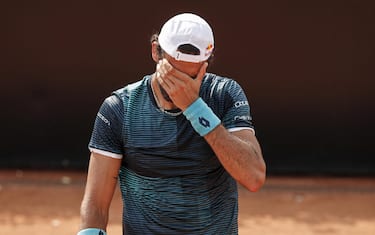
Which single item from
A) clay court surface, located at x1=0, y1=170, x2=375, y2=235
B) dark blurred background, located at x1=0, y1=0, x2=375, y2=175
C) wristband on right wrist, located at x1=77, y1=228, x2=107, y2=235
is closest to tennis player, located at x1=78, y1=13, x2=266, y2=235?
wristband on right wrist, located at x1=77, y1=228, x2=107, y2=235

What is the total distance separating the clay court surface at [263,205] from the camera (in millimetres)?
7477

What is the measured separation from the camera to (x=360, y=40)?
9.27 m

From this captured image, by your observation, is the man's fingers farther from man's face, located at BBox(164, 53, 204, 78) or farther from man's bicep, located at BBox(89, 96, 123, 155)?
man's bicep, located at BBox(89, 96, 123, 155)

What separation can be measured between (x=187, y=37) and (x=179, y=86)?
17 centimetres

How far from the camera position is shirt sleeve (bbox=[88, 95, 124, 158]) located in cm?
290

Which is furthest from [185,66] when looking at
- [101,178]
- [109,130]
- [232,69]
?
[232,69]

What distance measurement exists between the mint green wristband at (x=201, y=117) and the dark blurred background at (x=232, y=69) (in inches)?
259

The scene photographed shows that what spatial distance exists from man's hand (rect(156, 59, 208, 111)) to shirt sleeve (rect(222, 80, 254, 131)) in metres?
0.20

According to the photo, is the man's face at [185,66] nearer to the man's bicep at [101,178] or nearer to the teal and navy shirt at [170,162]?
the teal and navy shirt at [170,162]

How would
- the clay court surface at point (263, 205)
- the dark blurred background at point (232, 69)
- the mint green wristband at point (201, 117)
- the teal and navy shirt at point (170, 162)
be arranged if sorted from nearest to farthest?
the mint green wristband at point (201, 117) < the teal and navy shirt at point (170, 162) < the clay court surface at point (263, 205) < the dark blurred background at point (232, 69)

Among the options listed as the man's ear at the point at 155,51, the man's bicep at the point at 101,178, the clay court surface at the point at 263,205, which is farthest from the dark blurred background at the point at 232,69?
the man's bicep at the point at 101,178

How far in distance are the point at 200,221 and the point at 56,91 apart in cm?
717

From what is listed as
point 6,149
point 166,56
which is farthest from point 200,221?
point 6,149

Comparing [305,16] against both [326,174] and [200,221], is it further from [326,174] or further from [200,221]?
[200,221]
